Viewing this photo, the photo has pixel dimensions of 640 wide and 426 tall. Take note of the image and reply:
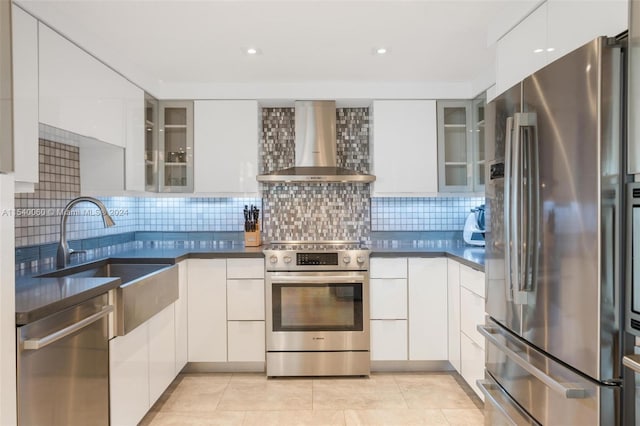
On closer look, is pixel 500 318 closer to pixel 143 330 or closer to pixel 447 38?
pixel 447 38

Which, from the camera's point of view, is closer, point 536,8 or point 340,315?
point 536,8

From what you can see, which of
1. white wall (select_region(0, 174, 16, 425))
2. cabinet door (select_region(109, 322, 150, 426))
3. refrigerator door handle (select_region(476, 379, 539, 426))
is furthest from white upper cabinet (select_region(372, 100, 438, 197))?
white wall (select_region(0, 174, 16, 425))

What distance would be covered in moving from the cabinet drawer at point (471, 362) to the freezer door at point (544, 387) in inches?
21.1

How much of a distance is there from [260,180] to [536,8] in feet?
7.08

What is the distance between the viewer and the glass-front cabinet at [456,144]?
3.34 metres

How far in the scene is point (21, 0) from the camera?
5.89ft

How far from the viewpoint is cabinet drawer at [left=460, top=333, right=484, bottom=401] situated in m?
2.45

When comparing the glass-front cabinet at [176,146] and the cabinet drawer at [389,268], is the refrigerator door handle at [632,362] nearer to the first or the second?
the cabinet drawer at [389,268]

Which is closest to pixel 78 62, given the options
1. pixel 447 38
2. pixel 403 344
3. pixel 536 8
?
pixel 447 38

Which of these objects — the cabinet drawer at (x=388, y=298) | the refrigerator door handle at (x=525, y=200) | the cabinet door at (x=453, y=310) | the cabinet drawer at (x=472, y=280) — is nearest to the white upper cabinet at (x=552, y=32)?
→ the refrigerator door handle at (x=525, y=200)

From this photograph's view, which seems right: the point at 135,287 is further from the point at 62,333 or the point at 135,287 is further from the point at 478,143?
the point at 478,143

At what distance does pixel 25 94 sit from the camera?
178 cm

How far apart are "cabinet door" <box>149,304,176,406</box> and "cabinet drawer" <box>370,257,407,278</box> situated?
147 centimetres

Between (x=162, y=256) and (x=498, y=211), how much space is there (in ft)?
7.16
